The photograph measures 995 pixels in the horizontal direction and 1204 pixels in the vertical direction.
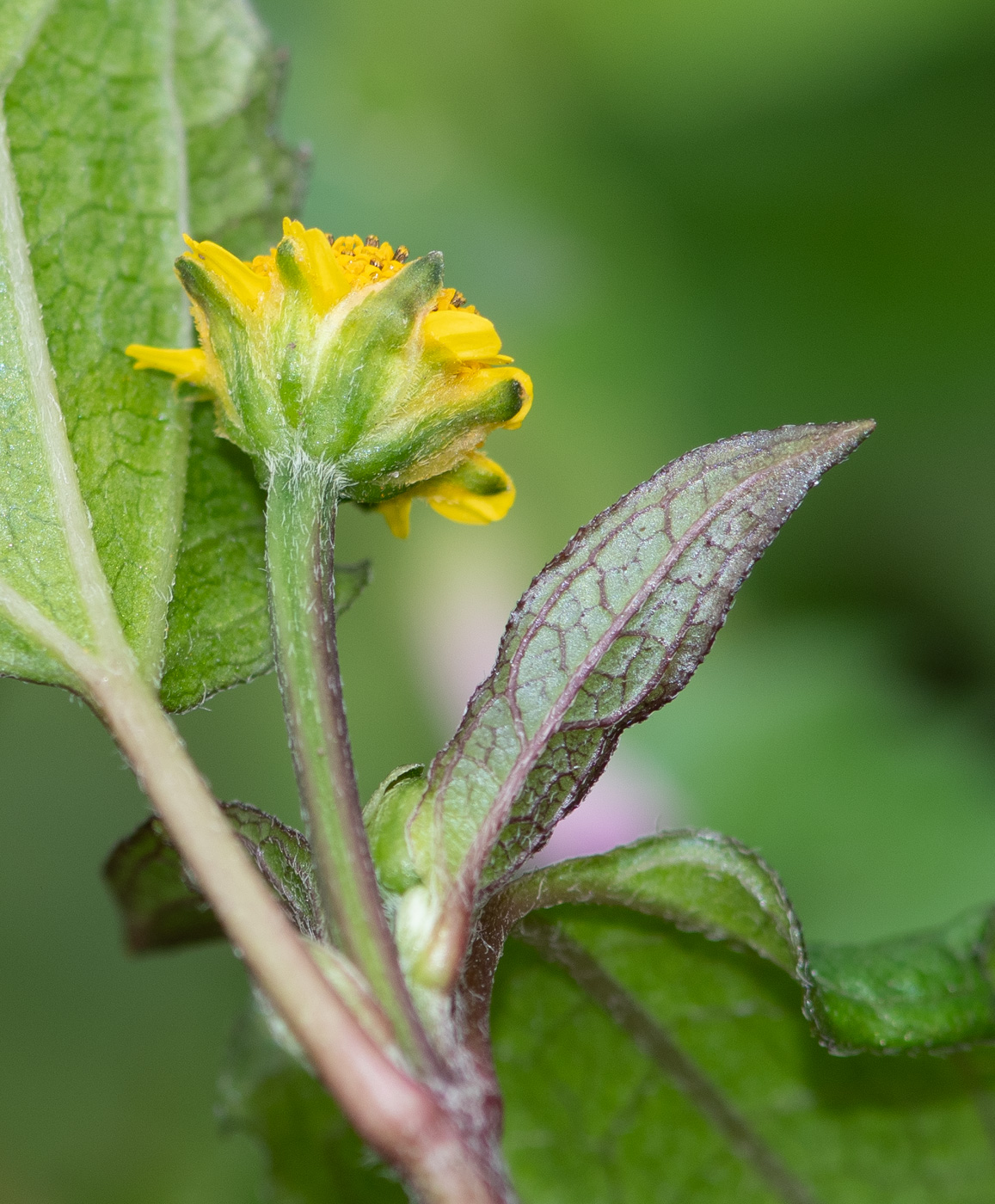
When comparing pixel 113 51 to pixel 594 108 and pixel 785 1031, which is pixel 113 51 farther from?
pixel 594 108

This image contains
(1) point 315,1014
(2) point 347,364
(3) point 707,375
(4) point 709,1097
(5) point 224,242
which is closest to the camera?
(1) point 315,1014

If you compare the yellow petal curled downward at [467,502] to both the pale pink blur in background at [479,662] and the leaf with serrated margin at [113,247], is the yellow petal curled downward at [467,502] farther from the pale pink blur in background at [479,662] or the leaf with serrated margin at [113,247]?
the pale pink blur in background at [479,662]

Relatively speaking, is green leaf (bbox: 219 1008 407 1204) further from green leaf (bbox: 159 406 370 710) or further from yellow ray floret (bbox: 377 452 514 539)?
yellow ray floret (bbox: 377 452 514 539)

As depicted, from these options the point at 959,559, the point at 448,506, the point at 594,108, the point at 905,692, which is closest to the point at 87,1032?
the point at 448,506

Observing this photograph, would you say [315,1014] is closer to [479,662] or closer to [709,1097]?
[709,1097]

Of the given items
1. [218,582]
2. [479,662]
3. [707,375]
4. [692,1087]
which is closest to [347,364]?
[218,582]

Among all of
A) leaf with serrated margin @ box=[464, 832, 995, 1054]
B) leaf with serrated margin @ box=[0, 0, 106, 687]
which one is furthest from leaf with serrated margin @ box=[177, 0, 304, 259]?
leaf with serrated margin @ box=[464, 832, 995, 1054]

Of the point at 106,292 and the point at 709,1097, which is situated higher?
the point at 106,292
